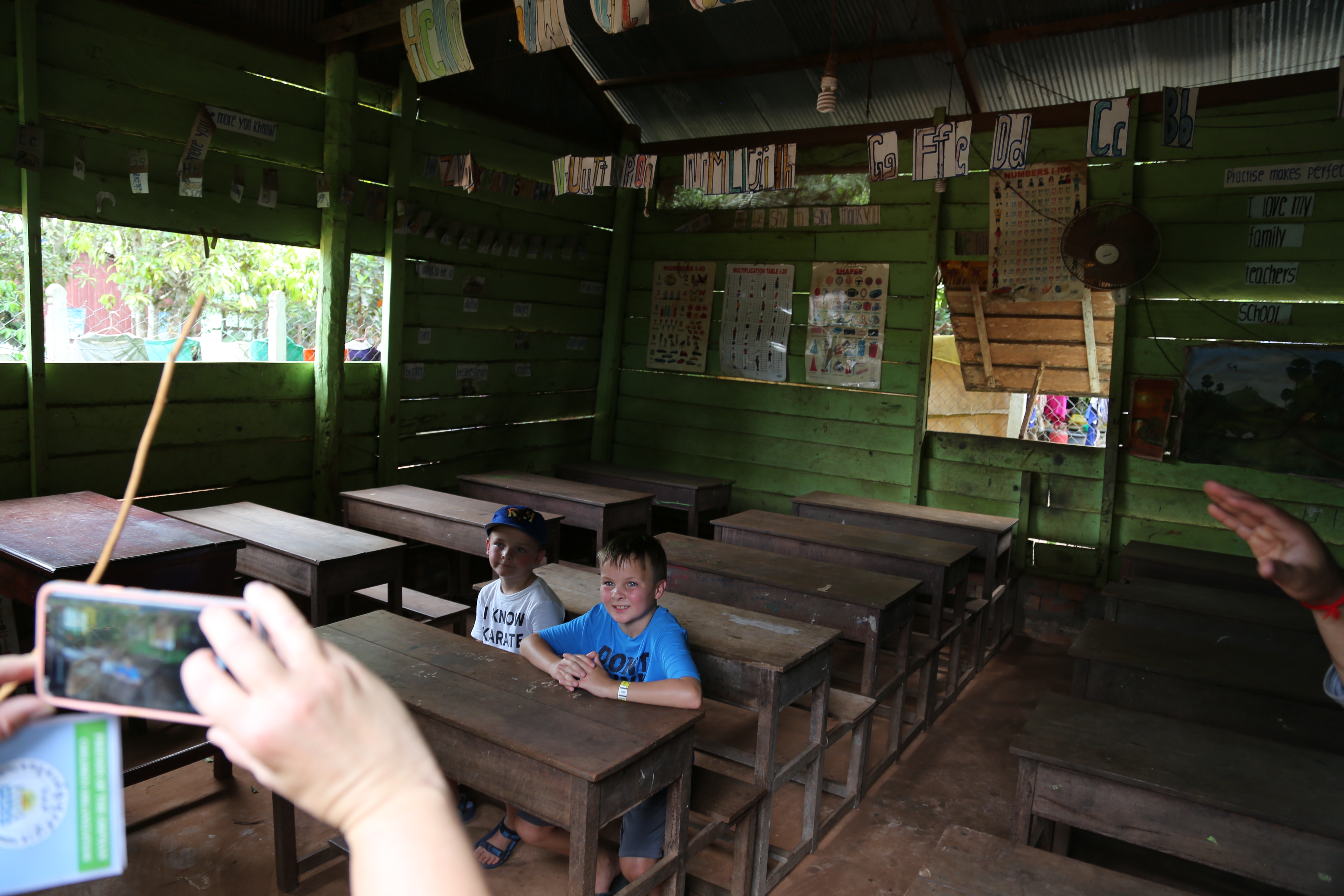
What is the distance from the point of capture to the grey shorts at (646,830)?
96.7 inches

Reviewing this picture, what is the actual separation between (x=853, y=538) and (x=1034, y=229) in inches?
101

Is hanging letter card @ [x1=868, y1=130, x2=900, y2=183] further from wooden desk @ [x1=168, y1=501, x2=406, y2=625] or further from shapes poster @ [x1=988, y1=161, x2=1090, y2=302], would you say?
wooden desk @ [x1=168, y1=501, x2=406, y2=625]

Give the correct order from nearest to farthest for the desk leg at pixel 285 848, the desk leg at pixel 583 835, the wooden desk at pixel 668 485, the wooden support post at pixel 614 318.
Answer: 1. the desk leg at pixel 583 835
2. the desk leg at pixel 285 848
3. the wooden desk at pixel 668 485
4. the wooden support post at pixel 614 318

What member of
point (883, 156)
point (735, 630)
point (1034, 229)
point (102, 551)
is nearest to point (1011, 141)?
point (883, 156)

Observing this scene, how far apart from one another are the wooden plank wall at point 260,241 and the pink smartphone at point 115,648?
4.32m

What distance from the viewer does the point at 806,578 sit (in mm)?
3758

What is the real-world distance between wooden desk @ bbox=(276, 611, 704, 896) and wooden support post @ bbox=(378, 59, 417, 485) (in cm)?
333

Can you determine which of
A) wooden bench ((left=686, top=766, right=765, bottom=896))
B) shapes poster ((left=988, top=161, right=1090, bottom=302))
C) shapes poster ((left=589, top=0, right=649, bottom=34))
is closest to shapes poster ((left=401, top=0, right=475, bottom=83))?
shapes poster ((left=589, top=0, right=649, bottom=34))

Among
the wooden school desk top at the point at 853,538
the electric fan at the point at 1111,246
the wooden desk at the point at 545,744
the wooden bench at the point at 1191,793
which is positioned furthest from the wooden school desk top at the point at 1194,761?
the electric fan at the point at 1111,246

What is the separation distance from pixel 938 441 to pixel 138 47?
5.52 m

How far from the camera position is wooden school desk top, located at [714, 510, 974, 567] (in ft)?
14.1

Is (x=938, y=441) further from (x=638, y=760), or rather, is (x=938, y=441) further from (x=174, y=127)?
Answer: (x=174, y=127)

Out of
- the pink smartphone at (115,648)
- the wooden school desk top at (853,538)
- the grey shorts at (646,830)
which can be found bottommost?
the grey shorts at (646,830)

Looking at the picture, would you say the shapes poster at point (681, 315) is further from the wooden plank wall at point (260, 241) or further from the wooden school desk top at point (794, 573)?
the wooden school desk top at point (794, 573)
